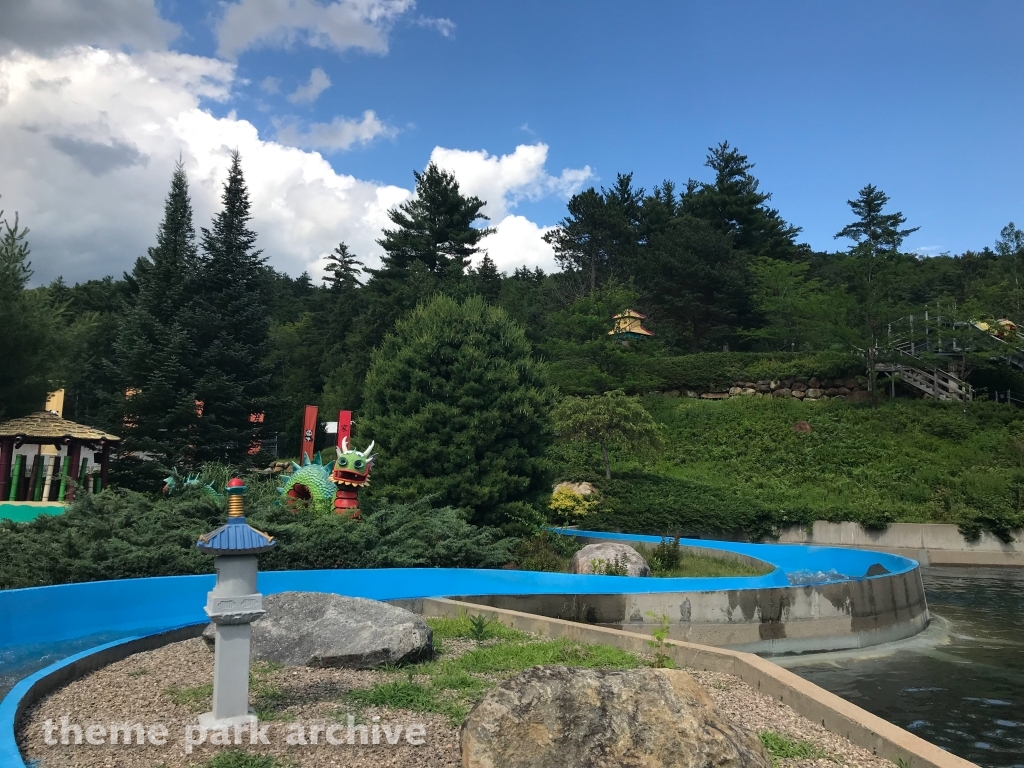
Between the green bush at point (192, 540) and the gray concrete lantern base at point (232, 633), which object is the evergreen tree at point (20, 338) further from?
the gray concrete lantern base at point (232, 633)

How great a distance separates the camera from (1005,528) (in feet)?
75.4

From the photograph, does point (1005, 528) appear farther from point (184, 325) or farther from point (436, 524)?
point (184, 325)

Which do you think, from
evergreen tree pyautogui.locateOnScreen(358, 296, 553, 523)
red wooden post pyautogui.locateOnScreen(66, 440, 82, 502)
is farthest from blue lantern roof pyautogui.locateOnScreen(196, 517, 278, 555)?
red wooden post pyautogui.locateOnScreen(66, 440, 82, 502)

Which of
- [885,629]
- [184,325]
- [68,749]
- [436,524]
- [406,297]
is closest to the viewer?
[68,749]

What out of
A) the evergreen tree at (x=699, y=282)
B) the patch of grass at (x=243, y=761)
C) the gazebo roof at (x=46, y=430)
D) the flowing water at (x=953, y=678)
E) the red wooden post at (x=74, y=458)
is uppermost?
the evergreen tree at (x=699, y=282)

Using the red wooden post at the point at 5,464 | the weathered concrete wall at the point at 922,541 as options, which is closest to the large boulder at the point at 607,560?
the weathered concrete wall at the point at 922,541

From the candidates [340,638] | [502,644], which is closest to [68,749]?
[340,638]

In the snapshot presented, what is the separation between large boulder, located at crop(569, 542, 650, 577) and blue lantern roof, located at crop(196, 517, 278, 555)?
936cm

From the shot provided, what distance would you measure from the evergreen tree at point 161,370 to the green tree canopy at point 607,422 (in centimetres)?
1297

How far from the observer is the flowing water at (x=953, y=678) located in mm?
7617

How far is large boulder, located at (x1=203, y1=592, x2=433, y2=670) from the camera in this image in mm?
7699

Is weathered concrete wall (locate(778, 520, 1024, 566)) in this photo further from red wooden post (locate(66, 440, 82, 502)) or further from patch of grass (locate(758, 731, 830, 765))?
red wooden post (locate(66, 440, 82, 502))

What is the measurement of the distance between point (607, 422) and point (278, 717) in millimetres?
21080

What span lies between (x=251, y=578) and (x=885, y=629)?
1056cm
